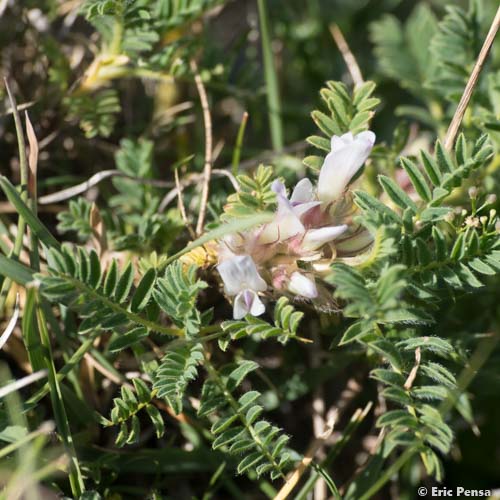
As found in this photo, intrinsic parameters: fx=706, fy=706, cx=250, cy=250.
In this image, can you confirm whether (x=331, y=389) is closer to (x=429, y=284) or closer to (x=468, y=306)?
(x=468, y=306)

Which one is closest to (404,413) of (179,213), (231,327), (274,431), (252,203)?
(274,431)

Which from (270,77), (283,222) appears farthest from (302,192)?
(270,77)

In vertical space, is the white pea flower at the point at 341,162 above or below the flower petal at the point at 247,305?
above

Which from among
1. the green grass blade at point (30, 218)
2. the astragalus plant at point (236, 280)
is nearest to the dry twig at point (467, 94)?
the astragalus plant at point (236, 280)

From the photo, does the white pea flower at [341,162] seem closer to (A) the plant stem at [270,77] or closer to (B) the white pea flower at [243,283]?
(B) the white pea flower at [243,283]

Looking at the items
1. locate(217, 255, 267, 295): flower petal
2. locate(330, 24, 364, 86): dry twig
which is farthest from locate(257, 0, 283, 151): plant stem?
locate(217, 255, 267, 295): flower petal

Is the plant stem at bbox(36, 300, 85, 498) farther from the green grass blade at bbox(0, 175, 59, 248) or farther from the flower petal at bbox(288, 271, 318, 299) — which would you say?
the flower petal at bbox(288, 271, 318, 299)
